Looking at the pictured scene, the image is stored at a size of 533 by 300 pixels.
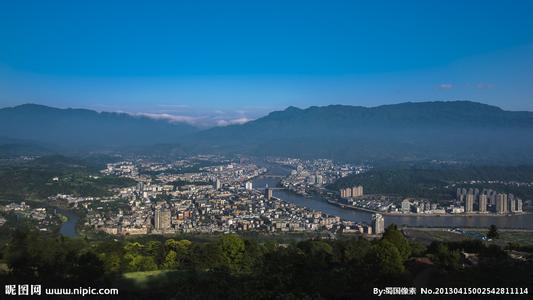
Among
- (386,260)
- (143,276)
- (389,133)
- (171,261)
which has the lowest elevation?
(171,261)

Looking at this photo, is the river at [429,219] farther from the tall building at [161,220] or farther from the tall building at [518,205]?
the tall building at [161,220]

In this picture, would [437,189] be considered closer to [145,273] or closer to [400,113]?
[145,273]

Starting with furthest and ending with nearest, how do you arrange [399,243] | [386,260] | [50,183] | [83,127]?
[83,127]
[50,183]
[399,243]
[386,260]

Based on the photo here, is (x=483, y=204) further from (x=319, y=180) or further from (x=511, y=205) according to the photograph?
(x=319, y=180)

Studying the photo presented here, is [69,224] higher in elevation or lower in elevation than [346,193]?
higher

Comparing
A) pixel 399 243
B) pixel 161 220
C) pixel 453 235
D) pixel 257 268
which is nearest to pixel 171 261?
pixel 257 268

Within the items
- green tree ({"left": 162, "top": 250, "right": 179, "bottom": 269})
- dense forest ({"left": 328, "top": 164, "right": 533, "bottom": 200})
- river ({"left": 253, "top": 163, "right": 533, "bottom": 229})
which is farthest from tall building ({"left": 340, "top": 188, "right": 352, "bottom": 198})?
green tree ({"left": 162, "top": 250, "right": 179, "bottom": 269})

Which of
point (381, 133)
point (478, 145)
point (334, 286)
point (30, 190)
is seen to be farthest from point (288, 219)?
point (381, 133)
